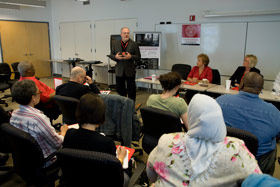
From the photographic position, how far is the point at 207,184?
3.57 feet

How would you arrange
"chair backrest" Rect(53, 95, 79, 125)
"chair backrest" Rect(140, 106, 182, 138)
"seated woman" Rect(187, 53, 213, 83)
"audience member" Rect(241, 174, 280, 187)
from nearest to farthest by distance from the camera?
"audience member" Rect(241, 174, 280, 187)
"chair backrest" Rect(140, 106, 182, 138)
"chair backrest" Rect(53, 95, 79, 125)
"seated woman" Rect(187, 53, 213, 83)

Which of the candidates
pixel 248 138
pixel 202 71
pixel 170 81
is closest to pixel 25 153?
pixel 170 81

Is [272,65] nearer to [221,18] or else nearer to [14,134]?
[221,18]

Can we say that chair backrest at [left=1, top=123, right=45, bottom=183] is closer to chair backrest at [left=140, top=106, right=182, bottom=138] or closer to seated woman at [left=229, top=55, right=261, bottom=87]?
chair backrest at [left=140, top=106, right=182, bottom=138]

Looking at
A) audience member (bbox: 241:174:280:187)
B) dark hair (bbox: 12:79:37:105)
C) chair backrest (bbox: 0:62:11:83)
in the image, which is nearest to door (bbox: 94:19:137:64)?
chair backrest (bbox: 0:62:11:83)

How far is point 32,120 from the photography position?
1774 mm

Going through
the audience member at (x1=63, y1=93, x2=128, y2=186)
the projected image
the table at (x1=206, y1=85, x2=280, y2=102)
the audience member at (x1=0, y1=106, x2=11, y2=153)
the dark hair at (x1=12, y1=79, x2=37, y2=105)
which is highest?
the projected image

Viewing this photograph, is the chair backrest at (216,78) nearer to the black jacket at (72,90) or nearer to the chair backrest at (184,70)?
the chair backrest at (184,70)

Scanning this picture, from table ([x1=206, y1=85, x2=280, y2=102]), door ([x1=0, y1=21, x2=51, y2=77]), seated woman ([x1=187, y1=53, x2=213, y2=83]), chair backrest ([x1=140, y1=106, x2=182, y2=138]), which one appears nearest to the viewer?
chair backrest ([x1=140, y1=106, x2=182, y2=138])

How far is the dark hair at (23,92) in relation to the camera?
1.84 m

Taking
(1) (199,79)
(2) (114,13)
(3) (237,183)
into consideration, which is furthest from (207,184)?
(2) (114,13)

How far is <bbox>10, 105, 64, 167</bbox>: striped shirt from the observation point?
5.83ft

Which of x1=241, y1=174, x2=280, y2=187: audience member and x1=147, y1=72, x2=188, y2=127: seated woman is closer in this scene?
x1=241, y1=174, x2=280, y2=187: audience member

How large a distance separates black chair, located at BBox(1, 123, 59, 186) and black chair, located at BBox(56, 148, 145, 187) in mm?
408
